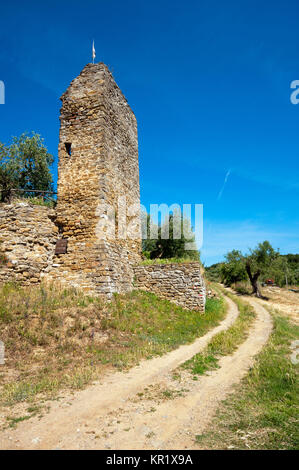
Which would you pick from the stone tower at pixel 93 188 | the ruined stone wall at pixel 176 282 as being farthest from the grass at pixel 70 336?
the ruined stone wall at pixel 176 282

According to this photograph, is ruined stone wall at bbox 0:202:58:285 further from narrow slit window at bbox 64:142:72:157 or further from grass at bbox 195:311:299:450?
grass at bbox 195:311:299:450

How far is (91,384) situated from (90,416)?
4.83 feet

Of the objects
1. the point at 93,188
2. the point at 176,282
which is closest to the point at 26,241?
the point at 93,188

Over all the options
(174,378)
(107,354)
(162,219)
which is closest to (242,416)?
(174,378)

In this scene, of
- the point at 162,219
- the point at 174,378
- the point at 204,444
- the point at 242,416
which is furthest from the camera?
the point at 162,219

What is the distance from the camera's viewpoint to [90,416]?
14.5 ft

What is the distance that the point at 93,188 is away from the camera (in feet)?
42.3

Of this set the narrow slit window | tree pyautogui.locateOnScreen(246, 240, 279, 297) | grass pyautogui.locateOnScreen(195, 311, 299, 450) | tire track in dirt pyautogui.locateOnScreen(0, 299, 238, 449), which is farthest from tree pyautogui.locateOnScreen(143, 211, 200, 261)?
grass pyautogui.locateOnScreen(195, 311, 299, 450)

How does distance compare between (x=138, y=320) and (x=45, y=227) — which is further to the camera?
(x=45, y=227)

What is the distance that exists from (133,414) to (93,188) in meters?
10.3

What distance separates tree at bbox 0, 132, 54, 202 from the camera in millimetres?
20188

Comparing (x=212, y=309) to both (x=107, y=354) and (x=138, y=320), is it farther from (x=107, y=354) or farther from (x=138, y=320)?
(x=107, y=354)

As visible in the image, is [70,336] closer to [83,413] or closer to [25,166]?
[83,413]

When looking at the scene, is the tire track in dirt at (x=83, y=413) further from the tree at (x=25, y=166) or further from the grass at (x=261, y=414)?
the tree at (x=25, y=166)
